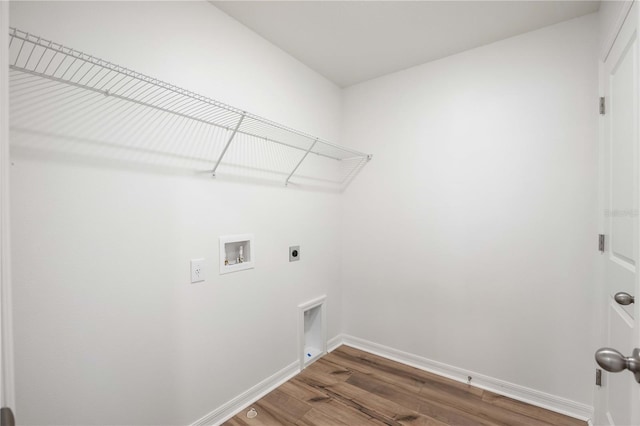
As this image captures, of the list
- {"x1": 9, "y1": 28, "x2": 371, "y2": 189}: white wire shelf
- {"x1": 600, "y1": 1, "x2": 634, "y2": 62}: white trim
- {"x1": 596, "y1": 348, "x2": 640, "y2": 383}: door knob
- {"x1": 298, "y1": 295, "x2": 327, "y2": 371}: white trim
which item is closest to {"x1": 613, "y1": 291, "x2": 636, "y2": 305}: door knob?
{"x1": 596, "y1": 348, "x2": 640, "y2": 383}: door knob

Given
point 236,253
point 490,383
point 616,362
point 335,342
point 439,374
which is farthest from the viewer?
point 335,342

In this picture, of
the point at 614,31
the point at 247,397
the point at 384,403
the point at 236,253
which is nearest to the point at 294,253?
the point at 236,253

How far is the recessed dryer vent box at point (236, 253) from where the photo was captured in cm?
176

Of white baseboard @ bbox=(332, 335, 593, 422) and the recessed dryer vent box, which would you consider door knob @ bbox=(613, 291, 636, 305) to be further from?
the recessed dryer vent box

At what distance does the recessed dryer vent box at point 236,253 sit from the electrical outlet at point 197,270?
0.42ft

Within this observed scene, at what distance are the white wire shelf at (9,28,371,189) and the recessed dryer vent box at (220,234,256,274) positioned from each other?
0.43 m

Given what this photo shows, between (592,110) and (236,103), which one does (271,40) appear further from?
(592,110)

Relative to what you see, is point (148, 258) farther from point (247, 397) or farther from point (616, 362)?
point (616, 362)

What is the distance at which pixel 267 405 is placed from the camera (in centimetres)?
190

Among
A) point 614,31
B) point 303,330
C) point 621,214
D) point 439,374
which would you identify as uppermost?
point 614,31

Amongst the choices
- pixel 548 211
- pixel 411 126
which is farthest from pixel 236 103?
pixel 548 211

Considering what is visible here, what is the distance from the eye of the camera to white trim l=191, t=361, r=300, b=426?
1.71m

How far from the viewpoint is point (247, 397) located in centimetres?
191

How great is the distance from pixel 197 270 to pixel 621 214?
A: 83.4 inches
